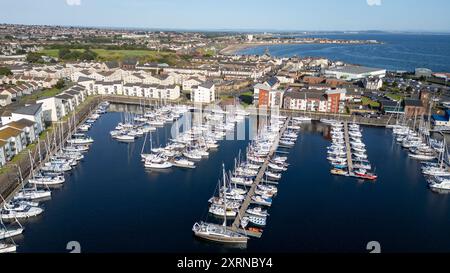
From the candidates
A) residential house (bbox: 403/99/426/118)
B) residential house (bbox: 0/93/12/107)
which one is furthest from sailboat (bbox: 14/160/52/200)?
residential house (bbox: 403/99/426/118)

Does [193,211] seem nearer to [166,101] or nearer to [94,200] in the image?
[94,200]

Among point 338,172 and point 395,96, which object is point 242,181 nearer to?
point 338,172

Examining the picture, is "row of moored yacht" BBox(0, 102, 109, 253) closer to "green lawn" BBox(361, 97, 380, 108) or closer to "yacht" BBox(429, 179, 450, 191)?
"yacht" BBox(429, 179, 450, 191)

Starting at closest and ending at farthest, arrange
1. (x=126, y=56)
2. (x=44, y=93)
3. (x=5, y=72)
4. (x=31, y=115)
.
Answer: (x=31, y=115), (x=44, y=93), (x=5, y=72), (x=126, y=56)

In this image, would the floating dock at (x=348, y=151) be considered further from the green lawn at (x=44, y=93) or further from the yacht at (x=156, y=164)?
the green lawn at (x=44, y=93)

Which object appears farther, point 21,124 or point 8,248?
point 21,124

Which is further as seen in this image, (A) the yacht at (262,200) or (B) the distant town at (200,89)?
(B) the distant town at (200,89)

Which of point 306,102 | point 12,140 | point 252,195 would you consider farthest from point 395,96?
point 12,140

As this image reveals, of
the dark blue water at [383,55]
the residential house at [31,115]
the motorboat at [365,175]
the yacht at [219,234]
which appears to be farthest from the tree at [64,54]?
the yacht at [219,234]
